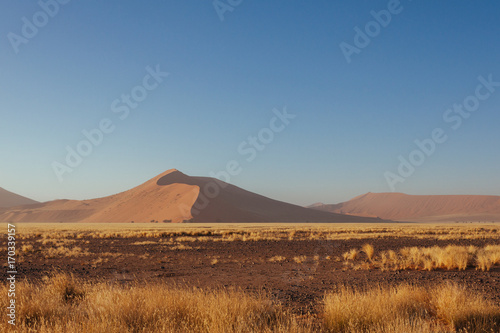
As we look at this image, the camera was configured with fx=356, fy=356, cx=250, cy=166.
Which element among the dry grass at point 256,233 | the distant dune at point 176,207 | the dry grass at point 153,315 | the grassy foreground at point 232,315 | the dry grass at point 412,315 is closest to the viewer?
the dry grass at point 153,315

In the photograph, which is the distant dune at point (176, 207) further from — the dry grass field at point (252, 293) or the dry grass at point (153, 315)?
the dry grass at point (153, 315)

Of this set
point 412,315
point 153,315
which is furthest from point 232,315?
point 412,315

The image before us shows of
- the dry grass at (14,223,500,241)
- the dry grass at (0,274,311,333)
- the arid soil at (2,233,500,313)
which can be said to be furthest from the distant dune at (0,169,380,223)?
the dry grass at (0,274,311,333)

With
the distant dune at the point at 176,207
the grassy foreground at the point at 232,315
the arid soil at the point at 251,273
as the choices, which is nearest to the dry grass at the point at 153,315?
the grassy foreground at the point at 232,315

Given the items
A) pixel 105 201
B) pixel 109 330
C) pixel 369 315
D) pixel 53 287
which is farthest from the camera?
pixel 105 201

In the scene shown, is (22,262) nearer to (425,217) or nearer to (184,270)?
(184,270)

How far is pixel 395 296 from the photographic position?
6902mm

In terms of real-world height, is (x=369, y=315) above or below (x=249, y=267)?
above

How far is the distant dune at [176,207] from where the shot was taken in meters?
112

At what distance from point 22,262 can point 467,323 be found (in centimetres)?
1809

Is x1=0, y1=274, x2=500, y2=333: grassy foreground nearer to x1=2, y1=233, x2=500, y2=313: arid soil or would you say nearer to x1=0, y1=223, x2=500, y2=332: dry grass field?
x1=0, y1=223, x2=500, y2=332: dry grass field

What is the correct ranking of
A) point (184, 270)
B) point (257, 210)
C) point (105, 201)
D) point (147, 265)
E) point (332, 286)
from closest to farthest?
point (332, 286), point (184, 270), point (147, 265), point (257, 210), point (105, 201)

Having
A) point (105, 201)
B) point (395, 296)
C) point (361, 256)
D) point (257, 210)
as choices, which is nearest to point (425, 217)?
point (257, 210)

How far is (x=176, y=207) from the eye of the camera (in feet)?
371
